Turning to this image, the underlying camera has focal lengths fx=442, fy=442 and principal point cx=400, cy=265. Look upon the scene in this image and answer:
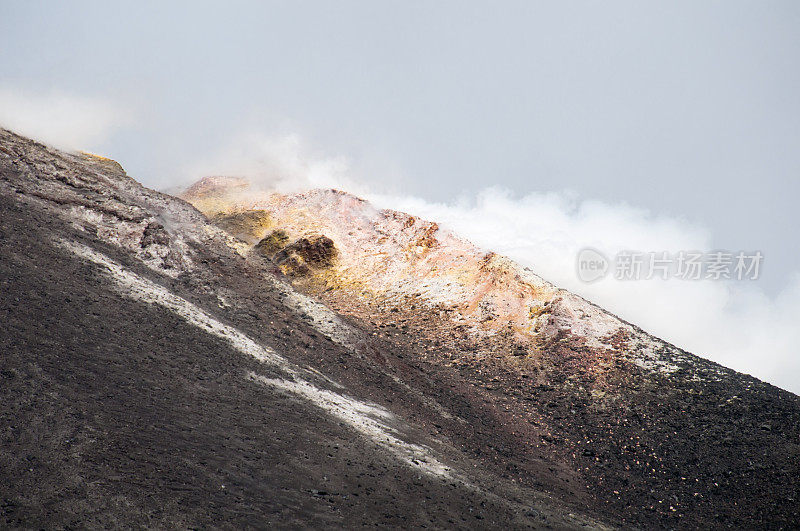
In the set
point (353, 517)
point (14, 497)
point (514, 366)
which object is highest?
point (514, 366)

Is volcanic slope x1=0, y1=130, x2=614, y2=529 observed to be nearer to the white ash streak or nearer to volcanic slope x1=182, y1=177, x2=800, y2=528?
the white ash streak

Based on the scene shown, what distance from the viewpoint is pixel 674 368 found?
23.0m

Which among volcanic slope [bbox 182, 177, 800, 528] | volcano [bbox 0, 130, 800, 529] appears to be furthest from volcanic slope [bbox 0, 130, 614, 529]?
volcanic slope [bbox 182, 177, 800, 528]

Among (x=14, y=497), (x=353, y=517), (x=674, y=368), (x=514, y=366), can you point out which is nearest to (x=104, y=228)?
(x=14, y=497)

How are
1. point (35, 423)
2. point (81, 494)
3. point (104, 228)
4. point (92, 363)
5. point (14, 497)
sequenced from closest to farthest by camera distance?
point (14, 497) < point (81, 494) < point (35, 423) < point (92, 363) < point (104, 228)

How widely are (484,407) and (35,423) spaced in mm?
16768

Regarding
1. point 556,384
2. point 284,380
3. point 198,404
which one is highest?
point 556,384

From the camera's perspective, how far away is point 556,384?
2283 centimetres

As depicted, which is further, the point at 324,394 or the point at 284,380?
the point at 324,394

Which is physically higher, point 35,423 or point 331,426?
point 331,426

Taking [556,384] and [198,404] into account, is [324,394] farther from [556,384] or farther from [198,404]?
[556,384]

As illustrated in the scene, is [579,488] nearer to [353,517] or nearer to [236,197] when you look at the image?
[353,517]

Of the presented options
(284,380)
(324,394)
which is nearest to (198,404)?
(284,380)

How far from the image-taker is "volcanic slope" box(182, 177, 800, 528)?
15.7 meters
